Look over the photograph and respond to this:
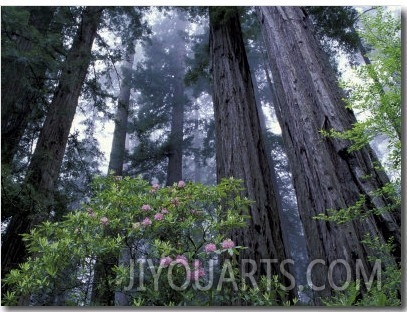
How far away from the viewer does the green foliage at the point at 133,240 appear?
6.49 feet

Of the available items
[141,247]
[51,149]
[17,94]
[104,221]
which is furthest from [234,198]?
[17,94]

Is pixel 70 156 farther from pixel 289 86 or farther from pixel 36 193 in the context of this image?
pixel 289 86

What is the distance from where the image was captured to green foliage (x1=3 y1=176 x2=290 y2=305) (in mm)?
1978

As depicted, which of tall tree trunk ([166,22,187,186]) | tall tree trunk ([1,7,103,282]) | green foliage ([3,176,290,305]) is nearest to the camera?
green foliage ([3,176,290,305])

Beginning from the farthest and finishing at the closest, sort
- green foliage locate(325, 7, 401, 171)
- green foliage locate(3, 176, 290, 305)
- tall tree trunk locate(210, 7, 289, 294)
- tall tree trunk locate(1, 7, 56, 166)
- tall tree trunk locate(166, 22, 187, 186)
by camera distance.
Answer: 1. tall tree trunk locate(166, 22, 187, 186)
2. tall tree trunk locate(1, 7, 56, 166)
3. tall tree trunk locate(210, 7, 289, 294)
4. green foliage locate(3, 176, 290, 305)
5. green foliage locate(325, 7, 401, 171)

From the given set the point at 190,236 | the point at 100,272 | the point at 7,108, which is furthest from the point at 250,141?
the point at 7,108

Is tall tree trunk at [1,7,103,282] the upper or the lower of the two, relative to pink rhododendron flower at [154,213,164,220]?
upper

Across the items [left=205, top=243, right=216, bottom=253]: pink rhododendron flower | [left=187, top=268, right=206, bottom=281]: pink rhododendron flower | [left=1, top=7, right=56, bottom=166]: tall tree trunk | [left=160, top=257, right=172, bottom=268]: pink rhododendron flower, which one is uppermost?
[left=1, top=7, right=56, bottom=166]: tall tree trunk

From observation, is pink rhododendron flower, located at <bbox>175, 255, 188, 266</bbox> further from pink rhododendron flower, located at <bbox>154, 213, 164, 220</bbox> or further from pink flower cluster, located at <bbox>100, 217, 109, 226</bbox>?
pink flower cluster, located at <bbox>100, 217, 109, 226</bbox>

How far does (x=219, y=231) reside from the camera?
2332 millimetres

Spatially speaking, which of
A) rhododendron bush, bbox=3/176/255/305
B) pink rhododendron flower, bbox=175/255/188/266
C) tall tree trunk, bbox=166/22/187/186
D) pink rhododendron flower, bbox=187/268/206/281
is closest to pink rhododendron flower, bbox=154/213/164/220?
rhododendron bush, bbox=3/176/255/305

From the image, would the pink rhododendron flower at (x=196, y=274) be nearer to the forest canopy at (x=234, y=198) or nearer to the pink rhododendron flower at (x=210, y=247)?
the forest canopy at (x=234, y=198)

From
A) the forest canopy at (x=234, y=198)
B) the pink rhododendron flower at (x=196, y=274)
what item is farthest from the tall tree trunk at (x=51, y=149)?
the pink rhododendron flower at (x=196, y=274)

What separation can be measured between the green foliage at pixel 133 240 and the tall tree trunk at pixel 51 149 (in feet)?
3.10
